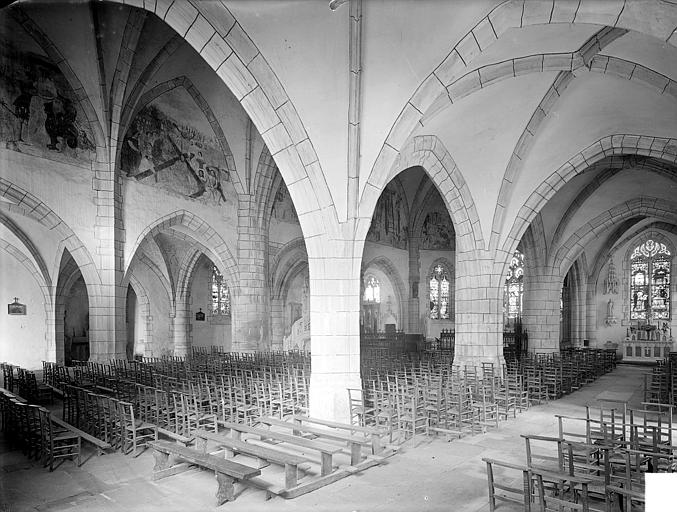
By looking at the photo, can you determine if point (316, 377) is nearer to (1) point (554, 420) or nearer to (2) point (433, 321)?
(1) point (554, 420)

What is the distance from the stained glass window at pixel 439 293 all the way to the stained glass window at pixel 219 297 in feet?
37.0

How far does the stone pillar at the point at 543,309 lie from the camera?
64.3 feet

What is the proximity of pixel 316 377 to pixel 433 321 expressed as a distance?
20.4 m

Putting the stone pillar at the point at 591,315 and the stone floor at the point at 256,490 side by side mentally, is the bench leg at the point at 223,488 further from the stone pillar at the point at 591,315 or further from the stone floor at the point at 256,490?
the stone pillar at the point at 591,315

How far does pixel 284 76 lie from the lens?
27.9ft

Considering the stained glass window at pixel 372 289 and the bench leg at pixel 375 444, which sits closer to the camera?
the bench leg at pixel 375 444

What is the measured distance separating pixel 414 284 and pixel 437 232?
332cm

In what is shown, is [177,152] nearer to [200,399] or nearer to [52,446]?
[200,399]

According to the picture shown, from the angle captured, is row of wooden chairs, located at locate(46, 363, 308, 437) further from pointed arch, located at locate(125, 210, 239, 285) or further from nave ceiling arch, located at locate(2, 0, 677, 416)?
pointed arch, located at locate(125, 210, 239, 285)

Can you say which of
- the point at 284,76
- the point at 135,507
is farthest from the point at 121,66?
the point at 135,507

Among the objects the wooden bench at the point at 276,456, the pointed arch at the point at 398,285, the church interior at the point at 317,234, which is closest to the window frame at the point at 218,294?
the church interior at the point at 317,234

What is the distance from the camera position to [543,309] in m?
19.9

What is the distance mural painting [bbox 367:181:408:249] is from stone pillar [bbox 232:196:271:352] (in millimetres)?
7659

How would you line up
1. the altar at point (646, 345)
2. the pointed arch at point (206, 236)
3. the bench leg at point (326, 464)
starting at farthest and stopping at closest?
the altar at point (646, 345)
the pointed arch at point (206, 236)
the bench leg at point (326, 464)
